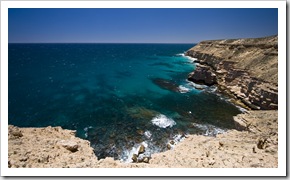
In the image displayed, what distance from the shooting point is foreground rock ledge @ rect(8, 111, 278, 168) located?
26.3ft

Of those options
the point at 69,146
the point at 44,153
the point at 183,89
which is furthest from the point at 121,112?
the point at 183,89

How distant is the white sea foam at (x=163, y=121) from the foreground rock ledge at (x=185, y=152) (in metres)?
5.80

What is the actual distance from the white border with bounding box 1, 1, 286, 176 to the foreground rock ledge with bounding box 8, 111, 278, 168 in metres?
0.55

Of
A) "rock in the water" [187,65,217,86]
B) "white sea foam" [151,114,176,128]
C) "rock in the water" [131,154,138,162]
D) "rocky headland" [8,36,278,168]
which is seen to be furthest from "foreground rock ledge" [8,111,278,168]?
"rock in the water" [187,65,217,86]

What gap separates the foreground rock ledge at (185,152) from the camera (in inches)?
315

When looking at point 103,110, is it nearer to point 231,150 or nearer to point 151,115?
point 151,115

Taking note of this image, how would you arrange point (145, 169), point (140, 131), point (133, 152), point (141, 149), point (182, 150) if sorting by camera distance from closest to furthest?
point (145, 169)
point (182, 150)
point (133, 152)
point (141, 149)
point (140, 131)

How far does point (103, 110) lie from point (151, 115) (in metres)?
5.73

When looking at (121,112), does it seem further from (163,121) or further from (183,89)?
(183,89)

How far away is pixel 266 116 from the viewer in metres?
13.4

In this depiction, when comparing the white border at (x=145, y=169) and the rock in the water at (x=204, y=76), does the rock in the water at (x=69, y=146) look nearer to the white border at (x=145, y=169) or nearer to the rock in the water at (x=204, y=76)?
the white border at (x=145, y=169)

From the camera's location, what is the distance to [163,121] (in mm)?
20266

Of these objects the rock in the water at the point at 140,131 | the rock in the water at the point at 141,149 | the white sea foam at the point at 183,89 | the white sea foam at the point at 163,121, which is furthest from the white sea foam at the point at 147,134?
the white sea foam at the point at 183,89

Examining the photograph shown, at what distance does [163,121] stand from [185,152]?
896 cm
